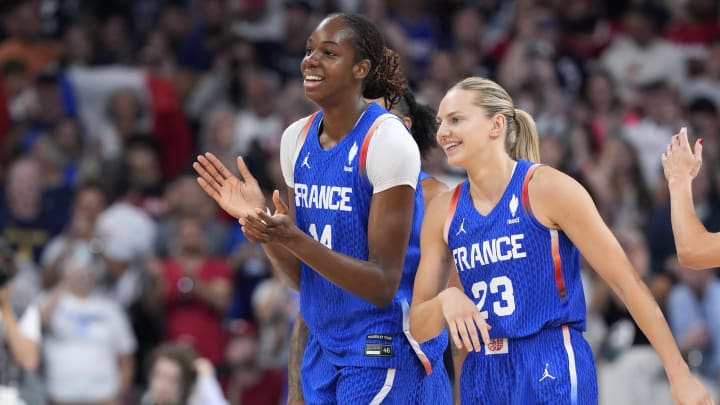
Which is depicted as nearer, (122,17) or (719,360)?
(719,360)

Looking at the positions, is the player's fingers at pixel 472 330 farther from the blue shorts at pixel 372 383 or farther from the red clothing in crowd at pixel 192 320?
the red clothing in crowd at pixel 192 320

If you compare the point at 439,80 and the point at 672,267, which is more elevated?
the point at 439,80

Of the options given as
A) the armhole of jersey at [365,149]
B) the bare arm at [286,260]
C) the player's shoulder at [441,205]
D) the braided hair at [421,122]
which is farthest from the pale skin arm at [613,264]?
the braided hair at [421,122]

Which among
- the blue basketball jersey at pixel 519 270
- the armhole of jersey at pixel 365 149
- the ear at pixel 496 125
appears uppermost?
the ear at pixel 496 125

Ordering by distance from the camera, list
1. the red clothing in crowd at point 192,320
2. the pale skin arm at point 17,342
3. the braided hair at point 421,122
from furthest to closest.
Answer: the red clothing in crowd at point 192,320 → the pale skin arm at point 17,342 → the braided hair at point 421,122

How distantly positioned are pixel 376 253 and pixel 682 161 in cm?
130

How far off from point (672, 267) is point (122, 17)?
662 cm

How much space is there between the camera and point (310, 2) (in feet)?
45.5

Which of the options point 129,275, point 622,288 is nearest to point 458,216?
point 622,288

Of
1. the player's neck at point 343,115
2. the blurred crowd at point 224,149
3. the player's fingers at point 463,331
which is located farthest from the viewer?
the blurred crowd at point 224,149

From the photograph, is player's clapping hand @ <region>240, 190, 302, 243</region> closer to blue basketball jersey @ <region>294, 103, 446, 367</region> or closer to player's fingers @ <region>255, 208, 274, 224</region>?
player's fingers @ <region>255, 208, 274, 224</region>

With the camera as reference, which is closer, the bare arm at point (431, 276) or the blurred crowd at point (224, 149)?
the bare arm at point (431, 276)

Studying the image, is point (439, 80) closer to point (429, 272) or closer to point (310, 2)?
point (310, 2)

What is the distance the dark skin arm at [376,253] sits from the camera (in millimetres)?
4684
